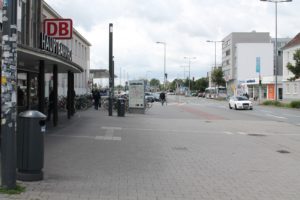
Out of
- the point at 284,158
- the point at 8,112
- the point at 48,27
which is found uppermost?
the point at 48,27

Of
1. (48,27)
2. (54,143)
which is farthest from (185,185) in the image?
(48,27)

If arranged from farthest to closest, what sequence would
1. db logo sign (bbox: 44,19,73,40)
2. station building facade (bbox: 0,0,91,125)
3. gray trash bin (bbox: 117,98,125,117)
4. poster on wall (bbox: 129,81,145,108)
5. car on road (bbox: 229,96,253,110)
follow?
1. car on road (bbox: 229,96,253,110)
2. poster on wall (bbox: 129,81,145,108)
3. gray trash bin (bbox: 117,98,125,117)
4. db logo sign (bbox: 44,19,73,40)
5. station building facade (bbox: 0,0,91,125)

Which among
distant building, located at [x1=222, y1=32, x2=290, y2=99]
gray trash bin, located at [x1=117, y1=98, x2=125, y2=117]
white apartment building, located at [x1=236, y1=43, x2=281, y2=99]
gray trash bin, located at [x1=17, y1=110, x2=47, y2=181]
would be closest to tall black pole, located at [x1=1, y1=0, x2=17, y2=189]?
gray trash bin, located at [x1=17, y1=110, x2=47, y2=181]

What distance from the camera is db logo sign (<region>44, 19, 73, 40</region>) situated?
Answer: 65.7 ft

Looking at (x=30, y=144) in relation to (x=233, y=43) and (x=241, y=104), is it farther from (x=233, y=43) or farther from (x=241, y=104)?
(x=233, y=43)

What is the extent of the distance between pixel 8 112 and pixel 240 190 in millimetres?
3828

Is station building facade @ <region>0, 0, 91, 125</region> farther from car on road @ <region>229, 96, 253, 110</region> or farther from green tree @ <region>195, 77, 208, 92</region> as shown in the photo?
green tree @ <region>195, 77, 208, 92</region>

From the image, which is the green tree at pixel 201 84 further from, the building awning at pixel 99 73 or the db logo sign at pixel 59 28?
the db logo sign at pixel 59 28

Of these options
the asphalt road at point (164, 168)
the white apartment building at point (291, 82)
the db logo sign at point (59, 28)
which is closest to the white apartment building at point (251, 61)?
the white apartment building at point (291, 82)

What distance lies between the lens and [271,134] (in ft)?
62.4

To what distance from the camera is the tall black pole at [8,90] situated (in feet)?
23.0

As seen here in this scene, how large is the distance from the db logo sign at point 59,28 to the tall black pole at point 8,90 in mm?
12925

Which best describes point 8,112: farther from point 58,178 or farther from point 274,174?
point 274,174

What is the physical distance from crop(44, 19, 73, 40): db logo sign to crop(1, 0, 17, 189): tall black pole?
12.9 meters
